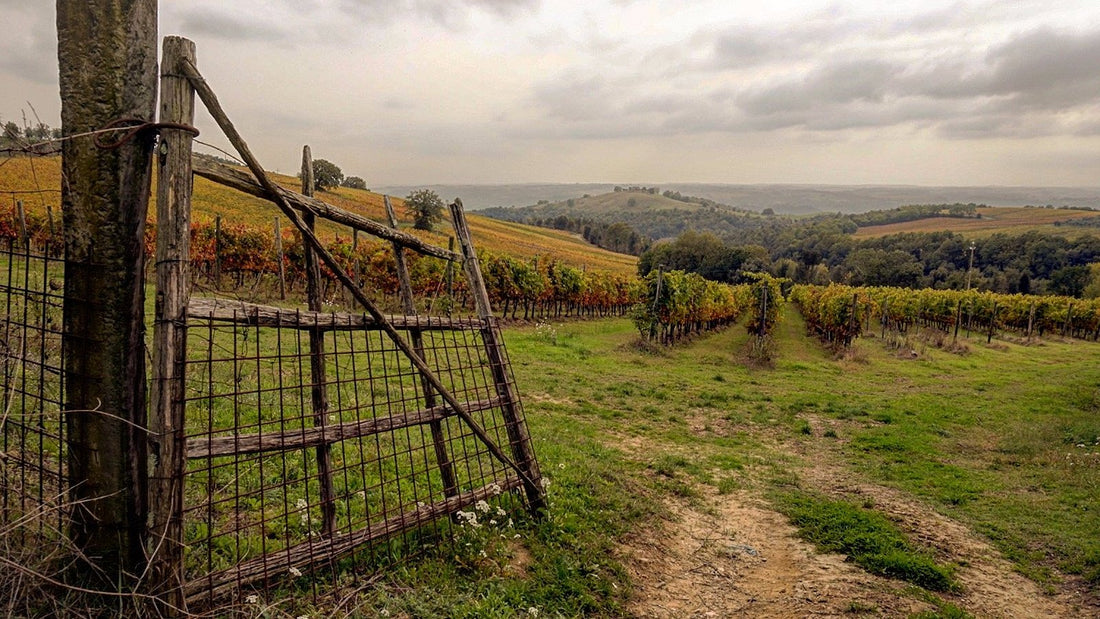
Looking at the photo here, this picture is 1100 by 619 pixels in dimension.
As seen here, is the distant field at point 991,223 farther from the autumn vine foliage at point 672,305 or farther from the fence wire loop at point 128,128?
the fence wire loop at point 128,128

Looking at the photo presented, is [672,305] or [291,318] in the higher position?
[291,318]

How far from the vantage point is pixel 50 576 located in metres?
3.30

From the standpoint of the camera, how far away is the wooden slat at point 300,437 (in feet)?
12.0

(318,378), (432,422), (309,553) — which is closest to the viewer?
(309,553)

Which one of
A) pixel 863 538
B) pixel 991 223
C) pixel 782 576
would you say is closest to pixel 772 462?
pixel 863 538

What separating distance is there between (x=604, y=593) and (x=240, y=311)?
156 inches

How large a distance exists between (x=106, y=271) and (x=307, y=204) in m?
1.56

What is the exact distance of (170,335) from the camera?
3359 millimetres

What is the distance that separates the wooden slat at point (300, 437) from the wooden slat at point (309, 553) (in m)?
0.76

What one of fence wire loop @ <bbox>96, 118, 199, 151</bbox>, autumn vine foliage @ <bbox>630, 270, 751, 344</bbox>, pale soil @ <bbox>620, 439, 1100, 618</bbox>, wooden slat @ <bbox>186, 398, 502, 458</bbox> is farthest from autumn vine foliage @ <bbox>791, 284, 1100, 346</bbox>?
fence wire loop @ <bbox>96, 118, 199, 151</bbox>

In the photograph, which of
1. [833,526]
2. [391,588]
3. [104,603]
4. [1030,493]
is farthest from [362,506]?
[1030,493]

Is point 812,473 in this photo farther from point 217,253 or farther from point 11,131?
point 217,253

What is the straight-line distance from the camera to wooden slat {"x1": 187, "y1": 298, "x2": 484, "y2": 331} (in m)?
3.59

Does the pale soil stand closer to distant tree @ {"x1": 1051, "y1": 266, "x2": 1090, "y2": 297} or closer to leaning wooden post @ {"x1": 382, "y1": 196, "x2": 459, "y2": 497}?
leaning wooden post @ {"x1": 382, "y1": 196, "x2": 459, "y2": 497}
